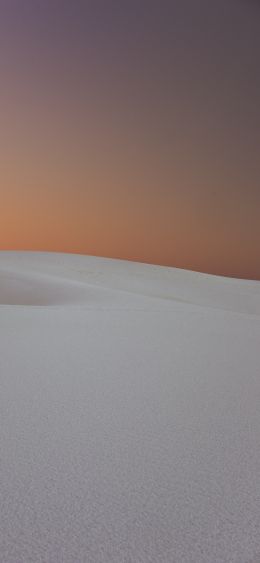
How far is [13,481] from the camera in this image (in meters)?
1.98

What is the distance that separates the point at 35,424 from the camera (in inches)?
105

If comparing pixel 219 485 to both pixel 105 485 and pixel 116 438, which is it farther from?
pixel 116 438

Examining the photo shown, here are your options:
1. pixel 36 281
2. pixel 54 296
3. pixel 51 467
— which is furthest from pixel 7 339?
pixel 36 281

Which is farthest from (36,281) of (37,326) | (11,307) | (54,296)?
(37,326)

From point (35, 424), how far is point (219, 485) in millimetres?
1002

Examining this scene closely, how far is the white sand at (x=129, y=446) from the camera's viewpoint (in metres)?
1.62

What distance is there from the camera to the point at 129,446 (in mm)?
2396

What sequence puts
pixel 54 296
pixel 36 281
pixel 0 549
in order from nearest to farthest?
pixel 0 549 < pixel 54 296 < pixel 36 281

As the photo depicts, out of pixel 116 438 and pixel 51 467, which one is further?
pixel 116 438

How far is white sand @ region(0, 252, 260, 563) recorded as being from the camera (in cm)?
162

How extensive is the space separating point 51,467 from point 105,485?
0.26 metres

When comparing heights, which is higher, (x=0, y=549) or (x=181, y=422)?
(x=181, y=422)

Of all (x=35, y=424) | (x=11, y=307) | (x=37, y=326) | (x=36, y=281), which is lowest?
(x=35, y=424)

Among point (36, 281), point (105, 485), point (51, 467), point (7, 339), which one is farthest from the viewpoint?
point (36, 281)
